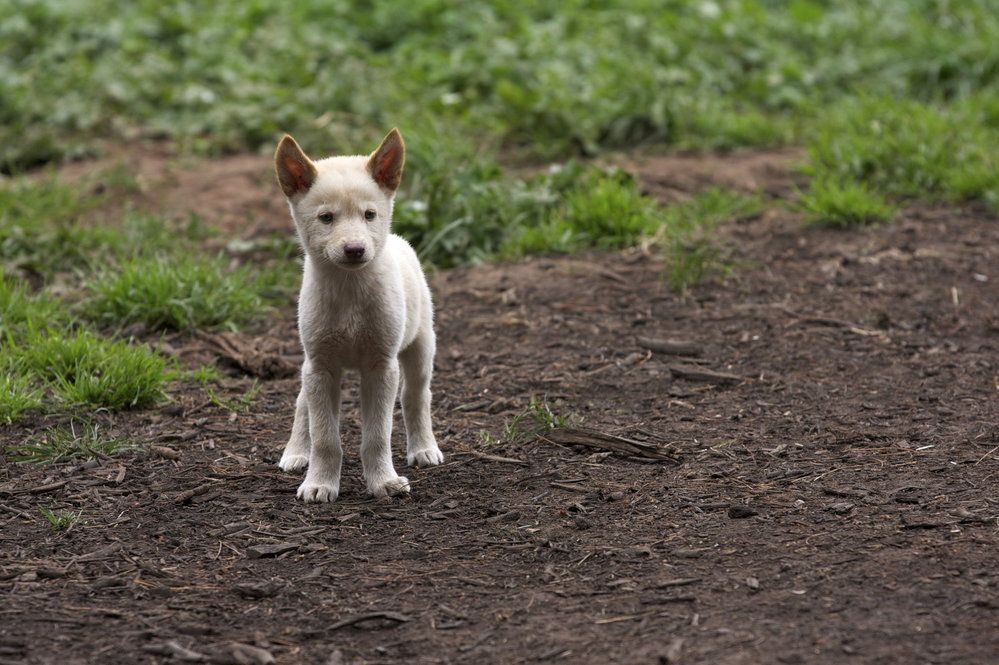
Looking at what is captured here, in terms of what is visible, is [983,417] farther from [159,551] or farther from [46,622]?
[46,622]

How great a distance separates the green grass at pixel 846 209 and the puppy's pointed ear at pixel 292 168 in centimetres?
→ 501

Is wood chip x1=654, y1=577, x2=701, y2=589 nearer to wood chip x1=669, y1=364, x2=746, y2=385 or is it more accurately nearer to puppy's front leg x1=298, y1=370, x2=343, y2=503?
puppy's front leg x1=298, y1=370, x2=343, y2=503

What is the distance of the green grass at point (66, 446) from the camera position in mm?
5898

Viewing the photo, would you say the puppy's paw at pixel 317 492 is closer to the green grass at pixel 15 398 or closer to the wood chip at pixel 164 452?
the wood chip at pixel 164 452

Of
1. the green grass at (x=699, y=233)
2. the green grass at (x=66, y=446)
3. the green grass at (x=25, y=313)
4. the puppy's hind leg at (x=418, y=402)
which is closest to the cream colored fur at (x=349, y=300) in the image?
the puppy's hind leg at (x=418, y=402)

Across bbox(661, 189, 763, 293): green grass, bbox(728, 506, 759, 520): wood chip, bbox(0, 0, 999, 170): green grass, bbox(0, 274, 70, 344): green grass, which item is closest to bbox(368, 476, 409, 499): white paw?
bbox(728, 506, 759, 520): wood chip

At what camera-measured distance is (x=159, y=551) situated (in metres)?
4.98

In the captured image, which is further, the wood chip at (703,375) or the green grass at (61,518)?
the wood chip at (703,375)

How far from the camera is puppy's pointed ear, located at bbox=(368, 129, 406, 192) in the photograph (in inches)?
207

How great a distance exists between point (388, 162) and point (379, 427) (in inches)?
44.2

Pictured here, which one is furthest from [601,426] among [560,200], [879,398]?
[560,200]

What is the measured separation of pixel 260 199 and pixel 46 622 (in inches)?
232

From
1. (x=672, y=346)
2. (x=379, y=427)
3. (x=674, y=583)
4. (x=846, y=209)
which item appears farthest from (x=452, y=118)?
(x=674, y=583)

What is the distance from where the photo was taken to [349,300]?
17.5ft
